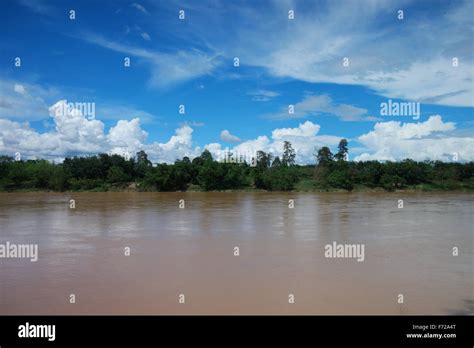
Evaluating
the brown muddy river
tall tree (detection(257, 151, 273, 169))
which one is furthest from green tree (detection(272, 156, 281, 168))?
the brown muddy river

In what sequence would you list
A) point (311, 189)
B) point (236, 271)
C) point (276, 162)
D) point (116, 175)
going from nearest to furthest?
1. point (236, 271)
2. point (311, 189)
3. point (116, 175)
4. point (276, 162)

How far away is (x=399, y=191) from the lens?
45625 mm

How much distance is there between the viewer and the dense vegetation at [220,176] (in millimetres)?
47250

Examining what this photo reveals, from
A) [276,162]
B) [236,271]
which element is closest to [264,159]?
[276,162]

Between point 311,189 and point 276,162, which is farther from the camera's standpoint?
point 276,162

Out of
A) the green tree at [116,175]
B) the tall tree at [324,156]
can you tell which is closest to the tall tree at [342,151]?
the tall tree at [324,156]

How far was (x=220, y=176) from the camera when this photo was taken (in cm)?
4775

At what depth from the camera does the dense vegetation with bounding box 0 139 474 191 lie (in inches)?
1860

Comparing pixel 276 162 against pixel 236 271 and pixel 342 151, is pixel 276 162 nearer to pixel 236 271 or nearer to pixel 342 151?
pixel 342 151

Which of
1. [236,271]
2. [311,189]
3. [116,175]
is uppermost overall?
[116,175]

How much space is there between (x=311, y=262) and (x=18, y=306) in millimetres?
6578

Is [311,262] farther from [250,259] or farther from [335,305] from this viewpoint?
[335,305]
